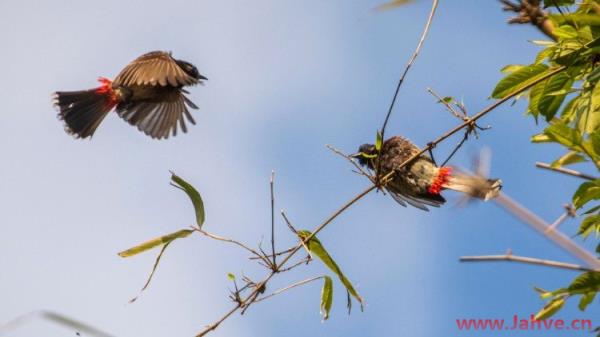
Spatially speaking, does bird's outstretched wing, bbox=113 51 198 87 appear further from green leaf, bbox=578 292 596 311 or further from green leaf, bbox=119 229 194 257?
green leaf, bbox=578 292 596 311

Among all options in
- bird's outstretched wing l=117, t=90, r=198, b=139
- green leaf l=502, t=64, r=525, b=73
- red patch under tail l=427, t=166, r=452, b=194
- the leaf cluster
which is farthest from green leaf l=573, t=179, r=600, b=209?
bird's outstretched wing l=117, t=90, r=198, b=139

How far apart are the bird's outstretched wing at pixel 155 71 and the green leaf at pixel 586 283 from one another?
3712 millimetres

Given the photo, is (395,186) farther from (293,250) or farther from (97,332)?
(97,332)

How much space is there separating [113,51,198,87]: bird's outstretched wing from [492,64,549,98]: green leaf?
10.7 feet

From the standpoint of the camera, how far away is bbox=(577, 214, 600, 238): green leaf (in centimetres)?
256

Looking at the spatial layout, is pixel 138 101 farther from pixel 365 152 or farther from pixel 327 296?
pixel 327 296

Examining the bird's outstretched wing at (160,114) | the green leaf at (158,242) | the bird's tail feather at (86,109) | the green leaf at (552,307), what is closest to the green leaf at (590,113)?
the green leaf at (552,307)

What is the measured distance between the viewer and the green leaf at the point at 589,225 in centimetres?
256

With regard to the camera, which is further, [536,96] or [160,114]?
[160,114]

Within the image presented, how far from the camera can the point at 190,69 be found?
638cm

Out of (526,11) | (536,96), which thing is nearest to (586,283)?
(536,96)

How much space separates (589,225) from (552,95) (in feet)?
1.51

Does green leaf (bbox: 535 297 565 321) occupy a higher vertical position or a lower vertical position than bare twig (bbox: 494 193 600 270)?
lower

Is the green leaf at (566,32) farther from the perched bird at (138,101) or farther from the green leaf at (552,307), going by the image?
the perched bird at (138,101)
